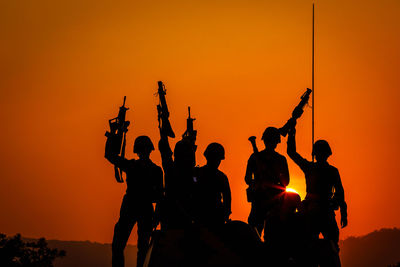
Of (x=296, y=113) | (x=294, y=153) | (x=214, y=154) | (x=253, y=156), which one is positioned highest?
(x=296, y=113)

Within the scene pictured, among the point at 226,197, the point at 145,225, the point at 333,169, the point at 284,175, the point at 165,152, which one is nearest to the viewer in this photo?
the point at 226,197

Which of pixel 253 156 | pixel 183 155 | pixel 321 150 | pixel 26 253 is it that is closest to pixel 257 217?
pixel 253 156

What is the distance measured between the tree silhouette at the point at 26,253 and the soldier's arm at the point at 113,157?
27.8 m

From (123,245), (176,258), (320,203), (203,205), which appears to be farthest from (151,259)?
(320,203)

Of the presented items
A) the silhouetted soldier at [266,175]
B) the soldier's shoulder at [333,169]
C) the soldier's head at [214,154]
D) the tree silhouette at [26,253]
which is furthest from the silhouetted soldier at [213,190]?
the tree silhouette at [26,253]

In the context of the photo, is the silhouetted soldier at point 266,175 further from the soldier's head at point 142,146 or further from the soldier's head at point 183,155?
the soldier's head at point 183,155

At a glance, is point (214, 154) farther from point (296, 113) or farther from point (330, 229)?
point (296, 113)

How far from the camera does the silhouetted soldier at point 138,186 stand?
17109 mm

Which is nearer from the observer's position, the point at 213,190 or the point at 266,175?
the point at 213,190

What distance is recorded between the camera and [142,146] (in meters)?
17.2

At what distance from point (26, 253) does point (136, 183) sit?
102ft

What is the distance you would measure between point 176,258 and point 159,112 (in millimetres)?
5554

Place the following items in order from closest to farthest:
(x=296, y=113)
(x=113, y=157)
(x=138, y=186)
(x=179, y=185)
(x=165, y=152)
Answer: (x=179, y=185) < (x=165, y=152) < (x=113, y=157) < (x=138, y=186) < (x=296, y=113)

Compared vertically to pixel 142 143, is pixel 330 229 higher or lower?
lower
